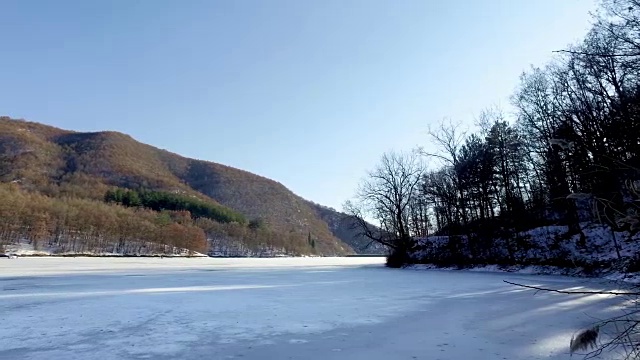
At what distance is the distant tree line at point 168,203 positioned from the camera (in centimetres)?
10894

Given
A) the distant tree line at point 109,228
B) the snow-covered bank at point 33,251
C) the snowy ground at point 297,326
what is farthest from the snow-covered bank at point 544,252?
the distant tree line at point 109,228

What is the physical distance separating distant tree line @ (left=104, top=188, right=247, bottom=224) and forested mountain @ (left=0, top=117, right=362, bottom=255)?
278mm

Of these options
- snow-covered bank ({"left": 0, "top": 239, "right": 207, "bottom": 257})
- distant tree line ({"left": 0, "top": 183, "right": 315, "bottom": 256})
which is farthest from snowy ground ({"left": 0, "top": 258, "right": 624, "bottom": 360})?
distant tree line ({"left": 0, "top": 183, "right": 315, "bottom": 256})

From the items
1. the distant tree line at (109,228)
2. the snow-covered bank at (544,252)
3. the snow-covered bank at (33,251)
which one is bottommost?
the snow-covered bank at (544,252)

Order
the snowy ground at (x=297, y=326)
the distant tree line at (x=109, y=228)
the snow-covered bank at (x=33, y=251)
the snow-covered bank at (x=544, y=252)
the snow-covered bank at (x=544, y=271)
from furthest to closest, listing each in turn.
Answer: the distant tree line at (x=109, y=228)
the snow-covered bank at (x=33, y=251)
the snow-covered bank at (x=544, y=252)
the snow-covered bank at (x=544, y=271)
the snowy ground at (x=297, y=326)

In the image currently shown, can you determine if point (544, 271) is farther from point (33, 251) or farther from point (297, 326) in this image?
point (33, 251)

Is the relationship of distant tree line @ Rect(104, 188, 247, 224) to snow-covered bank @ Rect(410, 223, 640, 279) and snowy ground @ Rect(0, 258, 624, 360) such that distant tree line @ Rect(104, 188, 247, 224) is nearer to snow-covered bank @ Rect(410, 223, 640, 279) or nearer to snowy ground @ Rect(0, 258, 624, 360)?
snow-covered bank @ Rect(410, 223, 640, 279)

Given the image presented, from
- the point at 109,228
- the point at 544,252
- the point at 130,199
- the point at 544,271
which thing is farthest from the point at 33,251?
the point at 544,271

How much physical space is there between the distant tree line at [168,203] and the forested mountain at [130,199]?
278 mm

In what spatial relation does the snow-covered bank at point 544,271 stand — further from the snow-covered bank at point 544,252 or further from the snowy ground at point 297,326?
the snowy ground at point 297,326

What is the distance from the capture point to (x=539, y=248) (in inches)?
882

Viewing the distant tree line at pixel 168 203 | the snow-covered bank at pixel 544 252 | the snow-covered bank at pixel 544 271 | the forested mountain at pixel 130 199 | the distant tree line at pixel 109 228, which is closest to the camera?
the snow-covered bank at pixel 544 271

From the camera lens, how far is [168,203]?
→ 118250mm

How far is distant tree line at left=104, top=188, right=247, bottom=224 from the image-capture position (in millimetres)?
108938
